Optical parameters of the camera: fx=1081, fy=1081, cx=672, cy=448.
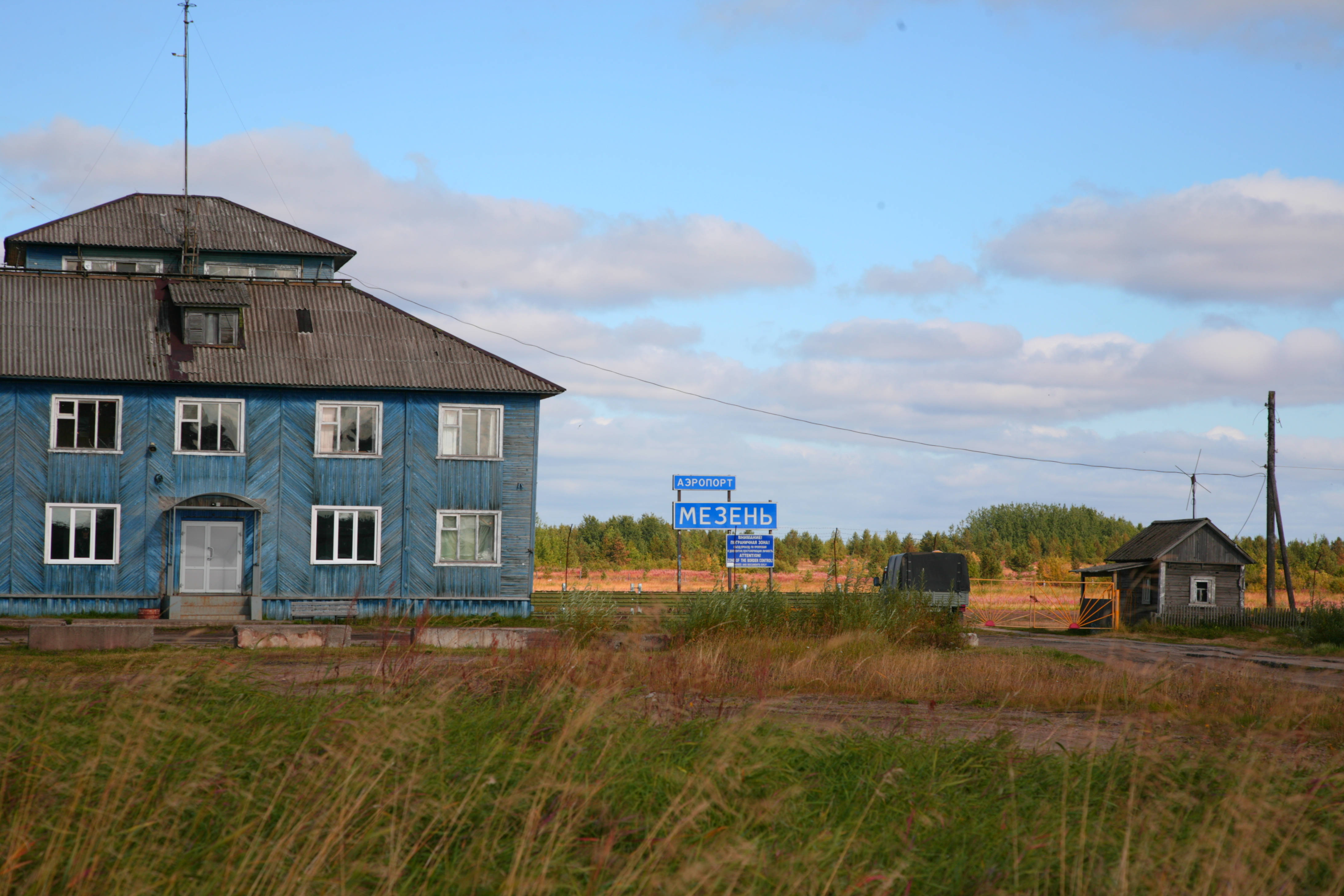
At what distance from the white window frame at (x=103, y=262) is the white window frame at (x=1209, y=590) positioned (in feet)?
123

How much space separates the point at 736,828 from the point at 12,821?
335 cm

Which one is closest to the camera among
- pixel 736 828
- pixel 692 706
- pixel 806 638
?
pixel 736 828

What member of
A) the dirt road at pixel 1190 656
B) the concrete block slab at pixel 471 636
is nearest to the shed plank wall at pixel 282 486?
the concrete block slab at pixel 471 636

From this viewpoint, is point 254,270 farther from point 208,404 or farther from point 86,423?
point 86,423

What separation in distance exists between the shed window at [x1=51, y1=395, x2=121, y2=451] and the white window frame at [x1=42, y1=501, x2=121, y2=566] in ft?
4.59

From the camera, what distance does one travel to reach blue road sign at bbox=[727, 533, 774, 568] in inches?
1153

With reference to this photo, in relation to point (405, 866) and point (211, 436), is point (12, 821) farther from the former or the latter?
point (211, 436)

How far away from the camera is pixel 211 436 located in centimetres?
2841

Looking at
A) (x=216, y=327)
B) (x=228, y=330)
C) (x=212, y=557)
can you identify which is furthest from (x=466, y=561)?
(x=216, y=327)

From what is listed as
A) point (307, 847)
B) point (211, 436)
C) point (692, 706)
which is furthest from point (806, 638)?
point (211, 436)

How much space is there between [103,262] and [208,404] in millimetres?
8474

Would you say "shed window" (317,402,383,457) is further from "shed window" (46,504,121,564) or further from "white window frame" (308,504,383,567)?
"shed window" (46,504,121,564)

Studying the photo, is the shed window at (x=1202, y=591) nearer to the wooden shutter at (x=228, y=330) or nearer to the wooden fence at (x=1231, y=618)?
the wooden fence at (x=1231, y=618)

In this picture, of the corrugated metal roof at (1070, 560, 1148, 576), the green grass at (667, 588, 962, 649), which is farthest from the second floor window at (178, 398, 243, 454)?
the corrugated metal roof at (1070, 560, 1148, 576)
